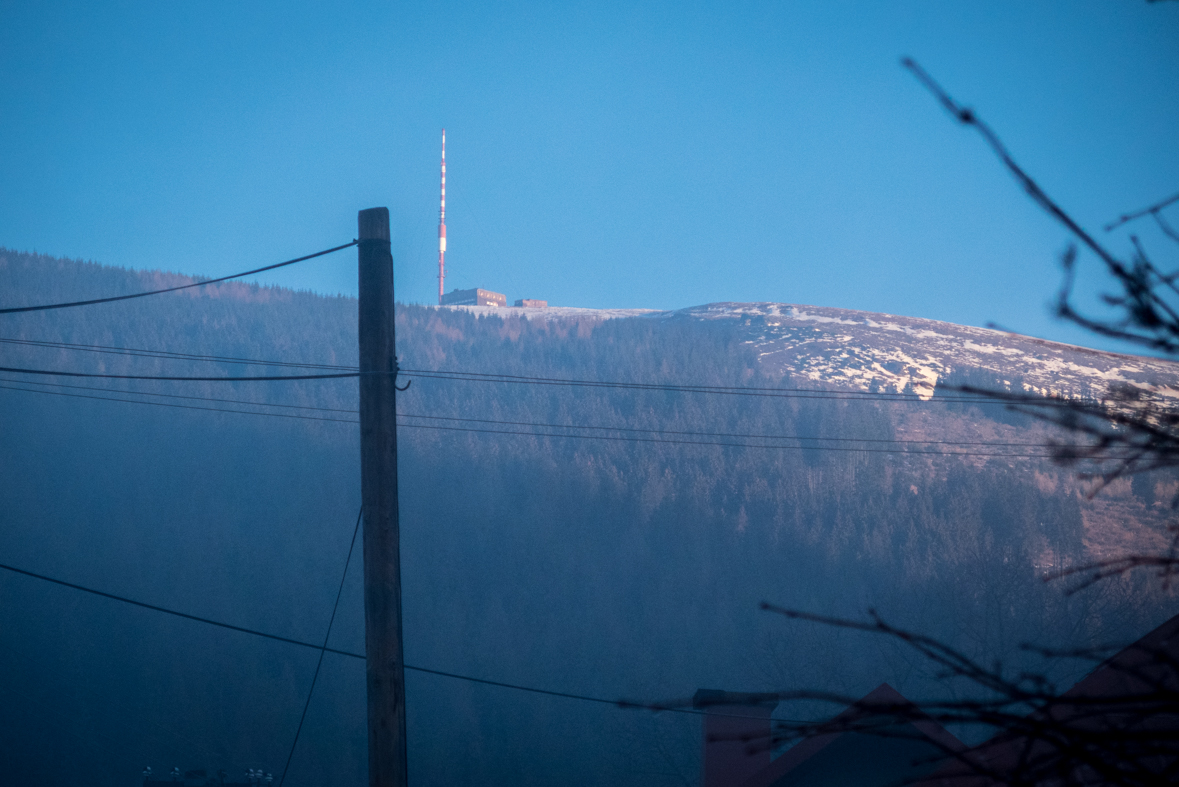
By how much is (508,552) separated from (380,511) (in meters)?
41.5

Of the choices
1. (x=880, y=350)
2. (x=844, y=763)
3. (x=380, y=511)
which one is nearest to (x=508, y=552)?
(x=880, y=350)

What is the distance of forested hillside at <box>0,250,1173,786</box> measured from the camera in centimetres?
3434

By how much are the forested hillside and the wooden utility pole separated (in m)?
25.4

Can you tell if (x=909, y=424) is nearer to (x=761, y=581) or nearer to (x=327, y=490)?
(x=761, y=581)

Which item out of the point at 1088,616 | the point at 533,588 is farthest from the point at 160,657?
the point at 1088,616

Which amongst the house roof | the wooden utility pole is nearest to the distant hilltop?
the house roof

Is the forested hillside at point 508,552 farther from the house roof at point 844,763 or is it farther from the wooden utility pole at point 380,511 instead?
the wooden utility pole at point 380,511

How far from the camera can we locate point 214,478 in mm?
51594

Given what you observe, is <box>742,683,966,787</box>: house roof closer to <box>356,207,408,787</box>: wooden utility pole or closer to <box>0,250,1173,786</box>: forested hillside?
<box>356,207,408,787</box>: wooden utility pole

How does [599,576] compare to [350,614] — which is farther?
[599,576]

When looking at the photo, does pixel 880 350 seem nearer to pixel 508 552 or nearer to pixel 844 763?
pixel 508 552

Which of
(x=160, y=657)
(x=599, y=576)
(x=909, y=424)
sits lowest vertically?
(x=160, y=657)

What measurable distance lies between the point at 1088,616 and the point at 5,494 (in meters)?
53.7

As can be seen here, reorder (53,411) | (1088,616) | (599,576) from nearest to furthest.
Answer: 1. (1088,616)
2. (599,576)
3. (53,411)
